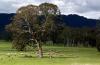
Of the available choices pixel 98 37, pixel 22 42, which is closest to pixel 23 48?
pixel 22 42

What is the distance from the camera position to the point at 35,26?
239ft

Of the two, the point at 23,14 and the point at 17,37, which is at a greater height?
the point at 23,14

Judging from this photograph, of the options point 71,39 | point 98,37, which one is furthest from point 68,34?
point 98,37

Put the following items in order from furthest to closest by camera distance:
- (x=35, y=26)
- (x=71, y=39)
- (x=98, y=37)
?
(x=71, y=39) → (x=98, y=37) → (x=35, y=26)

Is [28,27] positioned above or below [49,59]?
above

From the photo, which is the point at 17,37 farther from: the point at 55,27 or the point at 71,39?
the point at 71,39

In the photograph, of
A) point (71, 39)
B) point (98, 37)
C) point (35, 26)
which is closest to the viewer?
point (35, 26)

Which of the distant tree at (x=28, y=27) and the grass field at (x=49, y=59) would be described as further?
the distant tree at (x=28, y=27)

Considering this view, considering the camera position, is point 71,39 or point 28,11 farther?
point 71,39

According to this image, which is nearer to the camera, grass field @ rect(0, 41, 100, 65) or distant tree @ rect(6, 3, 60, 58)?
grass field @ rect(0, 41, 100, 65)

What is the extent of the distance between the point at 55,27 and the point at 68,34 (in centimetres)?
12408

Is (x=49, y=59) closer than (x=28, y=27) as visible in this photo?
Yes

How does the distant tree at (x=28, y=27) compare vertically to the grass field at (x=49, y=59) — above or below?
above

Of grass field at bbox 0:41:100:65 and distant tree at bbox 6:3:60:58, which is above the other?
distant tree at bbox 6:3:60:58
